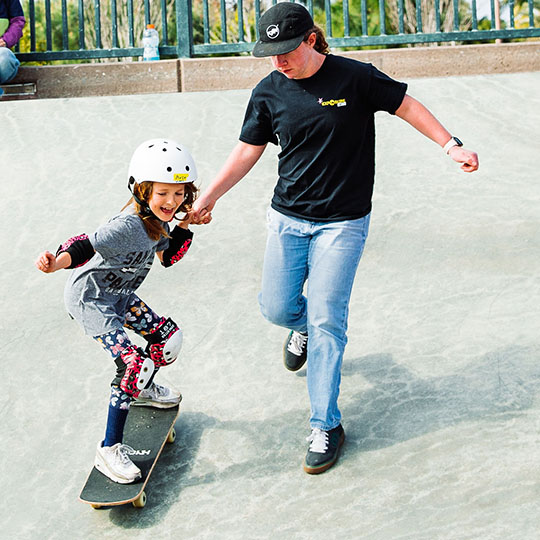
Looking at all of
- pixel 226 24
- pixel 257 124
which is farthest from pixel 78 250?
pixel 226 24

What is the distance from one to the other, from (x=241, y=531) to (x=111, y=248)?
1.39 m

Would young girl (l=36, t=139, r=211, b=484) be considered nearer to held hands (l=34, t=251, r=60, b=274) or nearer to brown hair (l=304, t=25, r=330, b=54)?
held hands (l=34, t=251, r=60, b=274)

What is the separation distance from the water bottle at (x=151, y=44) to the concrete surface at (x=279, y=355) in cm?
138

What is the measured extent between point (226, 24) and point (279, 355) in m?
6.71

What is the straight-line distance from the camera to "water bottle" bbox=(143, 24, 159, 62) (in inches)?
361

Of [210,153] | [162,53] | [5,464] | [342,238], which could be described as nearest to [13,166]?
[210,153]

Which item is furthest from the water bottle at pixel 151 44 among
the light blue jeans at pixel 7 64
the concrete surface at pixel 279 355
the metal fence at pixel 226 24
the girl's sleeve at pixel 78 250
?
the girl's sleeve at pixel 78 250

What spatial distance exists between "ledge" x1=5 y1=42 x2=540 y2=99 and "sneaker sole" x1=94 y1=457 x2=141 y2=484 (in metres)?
6.14

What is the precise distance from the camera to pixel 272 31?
3.57 meters

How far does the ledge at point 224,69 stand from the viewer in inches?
354

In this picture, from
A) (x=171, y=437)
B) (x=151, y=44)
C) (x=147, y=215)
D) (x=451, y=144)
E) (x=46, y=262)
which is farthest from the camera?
(x=151, y=44)

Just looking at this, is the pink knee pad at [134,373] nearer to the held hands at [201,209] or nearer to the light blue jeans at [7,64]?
the held hands at [201,209]

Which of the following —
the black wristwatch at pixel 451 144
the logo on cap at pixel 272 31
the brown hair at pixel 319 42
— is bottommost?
the black wristwatch at pixel 451 144

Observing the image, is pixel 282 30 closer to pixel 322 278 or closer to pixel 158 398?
pixel 322 278
